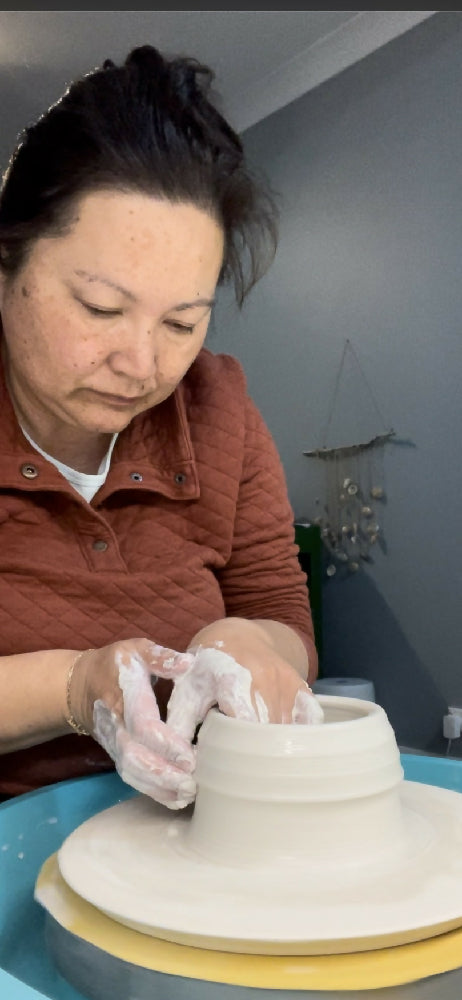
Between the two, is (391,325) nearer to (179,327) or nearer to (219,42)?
(219,42)

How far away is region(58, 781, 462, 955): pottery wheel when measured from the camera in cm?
49

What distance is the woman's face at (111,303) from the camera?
74 centimetres

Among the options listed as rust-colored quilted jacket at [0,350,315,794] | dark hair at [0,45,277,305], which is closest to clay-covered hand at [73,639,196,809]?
rust-colored quilted jacket at [0,350,315,794]

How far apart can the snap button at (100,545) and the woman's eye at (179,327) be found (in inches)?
8.4

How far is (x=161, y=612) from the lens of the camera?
0.88 m

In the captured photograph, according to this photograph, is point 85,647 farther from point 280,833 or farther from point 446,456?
point 446,456

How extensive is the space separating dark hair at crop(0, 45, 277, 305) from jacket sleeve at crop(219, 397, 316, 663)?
260 mm

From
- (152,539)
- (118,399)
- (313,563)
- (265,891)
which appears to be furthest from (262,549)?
(313,563)

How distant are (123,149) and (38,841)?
1.89ft

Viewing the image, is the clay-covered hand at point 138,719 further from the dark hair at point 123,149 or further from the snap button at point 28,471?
the dark hair at point 123,149

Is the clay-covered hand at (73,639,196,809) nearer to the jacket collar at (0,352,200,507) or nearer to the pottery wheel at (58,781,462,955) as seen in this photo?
the pottery wheel at (58,781,462,955)

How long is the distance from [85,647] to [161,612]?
0.09 m

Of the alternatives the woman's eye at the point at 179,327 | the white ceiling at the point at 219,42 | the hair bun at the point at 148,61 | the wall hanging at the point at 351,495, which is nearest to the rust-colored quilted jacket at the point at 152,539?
the woman's eye at the point at 179,327

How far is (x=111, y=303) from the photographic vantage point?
75 cm
